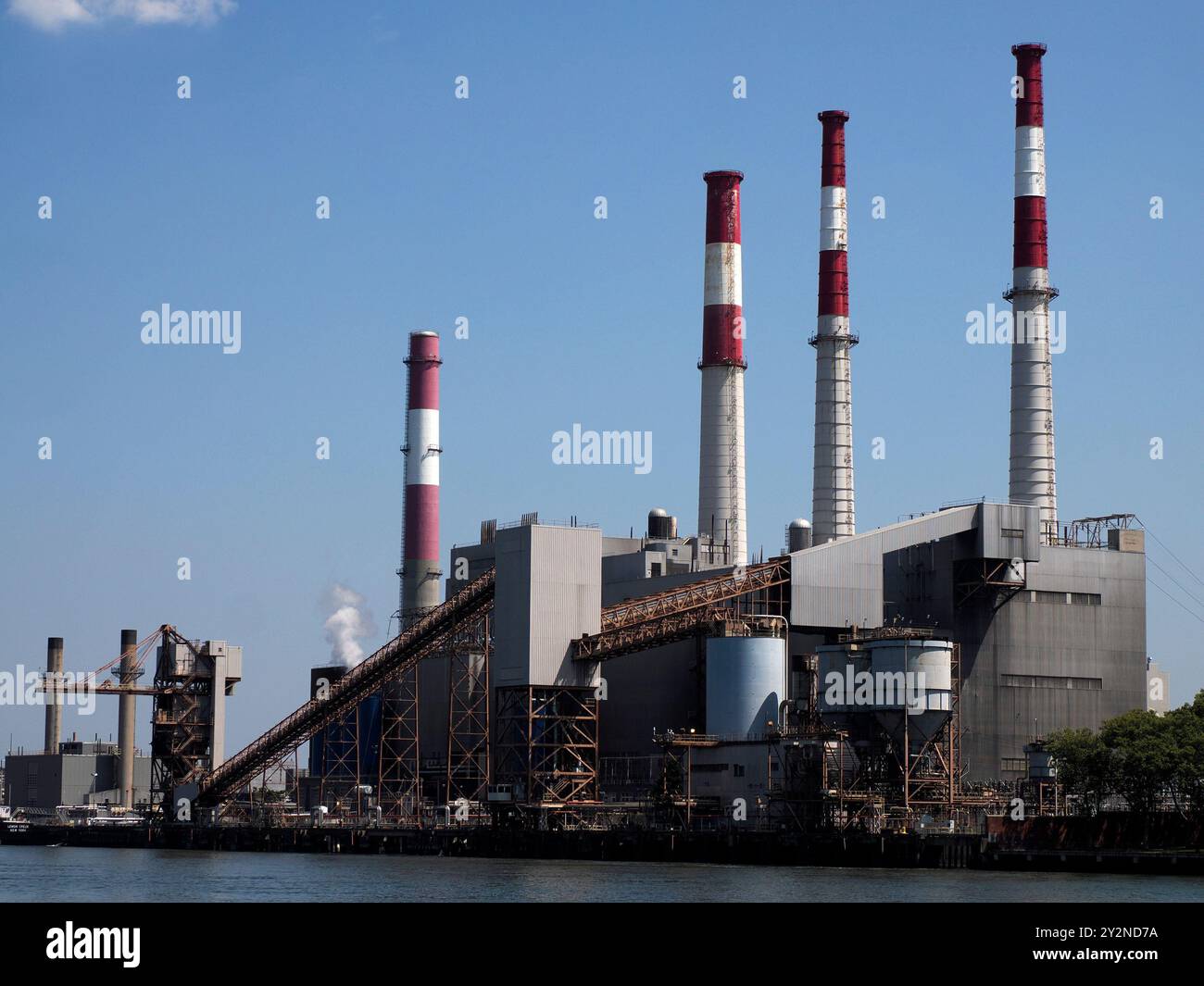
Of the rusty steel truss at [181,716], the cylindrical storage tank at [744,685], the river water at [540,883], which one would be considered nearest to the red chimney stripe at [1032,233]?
the cylindrical storage tank at [744,685]

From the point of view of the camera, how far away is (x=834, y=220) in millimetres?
101688

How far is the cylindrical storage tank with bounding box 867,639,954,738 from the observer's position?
77.4m

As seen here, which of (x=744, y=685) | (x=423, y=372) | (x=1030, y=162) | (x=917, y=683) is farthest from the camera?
(x=423, y=372)

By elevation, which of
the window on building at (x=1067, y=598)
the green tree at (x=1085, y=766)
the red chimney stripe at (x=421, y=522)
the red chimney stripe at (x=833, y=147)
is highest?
the red chimney stripe at (x=833, y=147)

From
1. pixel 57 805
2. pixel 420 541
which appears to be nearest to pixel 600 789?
pixel 420 541

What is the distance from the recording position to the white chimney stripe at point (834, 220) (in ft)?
334

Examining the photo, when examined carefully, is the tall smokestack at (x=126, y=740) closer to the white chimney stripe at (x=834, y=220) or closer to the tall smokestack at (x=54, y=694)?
the tall smokestack at (x=54, y=694)

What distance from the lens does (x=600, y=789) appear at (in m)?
89.6

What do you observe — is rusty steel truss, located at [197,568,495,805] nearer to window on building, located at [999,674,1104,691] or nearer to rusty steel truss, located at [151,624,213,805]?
rusty steel truss, located at [151,624,213,805]

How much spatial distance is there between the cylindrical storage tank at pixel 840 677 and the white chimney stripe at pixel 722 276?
2577 centimetres

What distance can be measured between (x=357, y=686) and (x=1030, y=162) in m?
43.2

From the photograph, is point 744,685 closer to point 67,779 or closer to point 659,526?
point 659,526

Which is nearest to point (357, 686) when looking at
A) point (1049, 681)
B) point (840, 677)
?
point (840, 677)
